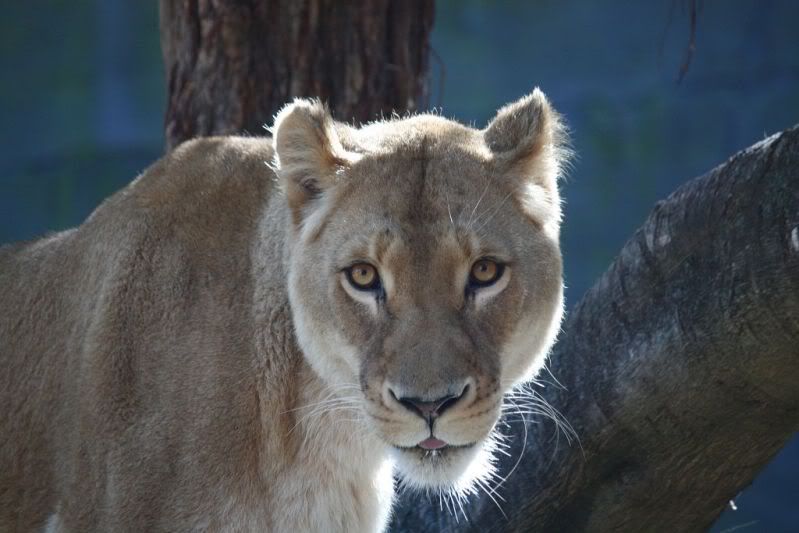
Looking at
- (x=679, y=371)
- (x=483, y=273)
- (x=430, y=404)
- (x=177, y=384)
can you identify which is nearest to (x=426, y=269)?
(x=483, y=273)

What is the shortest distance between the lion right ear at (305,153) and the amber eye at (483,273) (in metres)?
Result: 0.52

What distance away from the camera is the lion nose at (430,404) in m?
3.13

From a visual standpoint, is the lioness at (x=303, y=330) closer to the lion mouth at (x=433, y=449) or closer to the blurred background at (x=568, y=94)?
the lion mouth at (x=433, y=449)

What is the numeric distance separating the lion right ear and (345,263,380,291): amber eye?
0.30 m

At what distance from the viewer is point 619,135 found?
8930 mm

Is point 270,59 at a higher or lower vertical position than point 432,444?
higher

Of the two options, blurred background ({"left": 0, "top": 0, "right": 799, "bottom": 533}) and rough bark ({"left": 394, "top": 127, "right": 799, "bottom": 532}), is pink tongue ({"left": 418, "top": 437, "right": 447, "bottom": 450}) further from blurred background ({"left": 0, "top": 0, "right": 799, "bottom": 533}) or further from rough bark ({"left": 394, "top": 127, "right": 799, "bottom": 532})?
blurred background ({"left": 0, "top": 0, "right": 799, "bottom": 533})

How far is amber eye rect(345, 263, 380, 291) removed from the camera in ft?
11.0

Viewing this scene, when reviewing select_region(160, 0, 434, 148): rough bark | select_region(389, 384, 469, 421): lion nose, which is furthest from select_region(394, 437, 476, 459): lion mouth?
select_region(160, 0, 434, 148): rough bark

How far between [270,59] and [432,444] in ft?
8.25

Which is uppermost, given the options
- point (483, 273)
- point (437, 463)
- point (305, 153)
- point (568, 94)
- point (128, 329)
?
point (305, 153)

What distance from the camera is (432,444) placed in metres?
3.26

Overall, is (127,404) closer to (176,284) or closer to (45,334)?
(176,284)

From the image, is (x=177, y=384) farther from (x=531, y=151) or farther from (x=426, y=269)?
(x=531, y=151)
